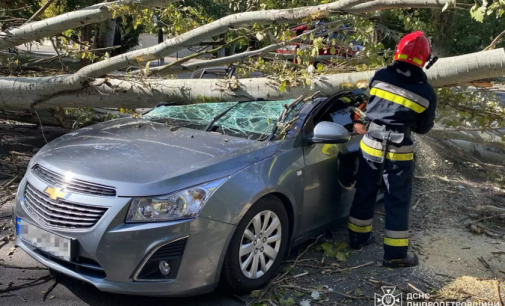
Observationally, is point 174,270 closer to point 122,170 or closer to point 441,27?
point 122,170

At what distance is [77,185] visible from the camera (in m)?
2.83

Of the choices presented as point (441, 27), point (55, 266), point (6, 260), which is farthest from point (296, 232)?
point (441, 27)

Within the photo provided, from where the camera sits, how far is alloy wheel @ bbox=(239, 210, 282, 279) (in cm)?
309

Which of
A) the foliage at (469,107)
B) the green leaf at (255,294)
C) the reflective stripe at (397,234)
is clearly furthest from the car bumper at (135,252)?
the foliage at (469,107)

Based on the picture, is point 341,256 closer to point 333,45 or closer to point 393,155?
point 393,155

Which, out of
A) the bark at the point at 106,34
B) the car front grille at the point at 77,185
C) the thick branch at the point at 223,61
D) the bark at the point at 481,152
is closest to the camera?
the car front grille at the point at 77,185

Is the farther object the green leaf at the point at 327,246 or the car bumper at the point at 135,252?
the green leaf at the point at 327,246

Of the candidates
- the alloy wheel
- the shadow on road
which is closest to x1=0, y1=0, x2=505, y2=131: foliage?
the alloy wheel

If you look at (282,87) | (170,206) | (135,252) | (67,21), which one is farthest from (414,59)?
(67,21)

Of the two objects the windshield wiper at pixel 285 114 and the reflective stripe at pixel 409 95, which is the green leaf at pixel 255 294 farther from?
the reflective stripe at pixel 409 95

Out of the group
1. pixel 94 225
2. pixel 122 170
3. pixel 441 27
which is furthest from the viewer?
pixel 441 27

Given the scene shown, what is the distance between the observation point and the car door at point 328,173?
365 cm

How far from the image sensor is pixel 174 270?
273 centimetres

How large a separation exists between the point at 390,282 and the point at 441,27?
729 centimetres
